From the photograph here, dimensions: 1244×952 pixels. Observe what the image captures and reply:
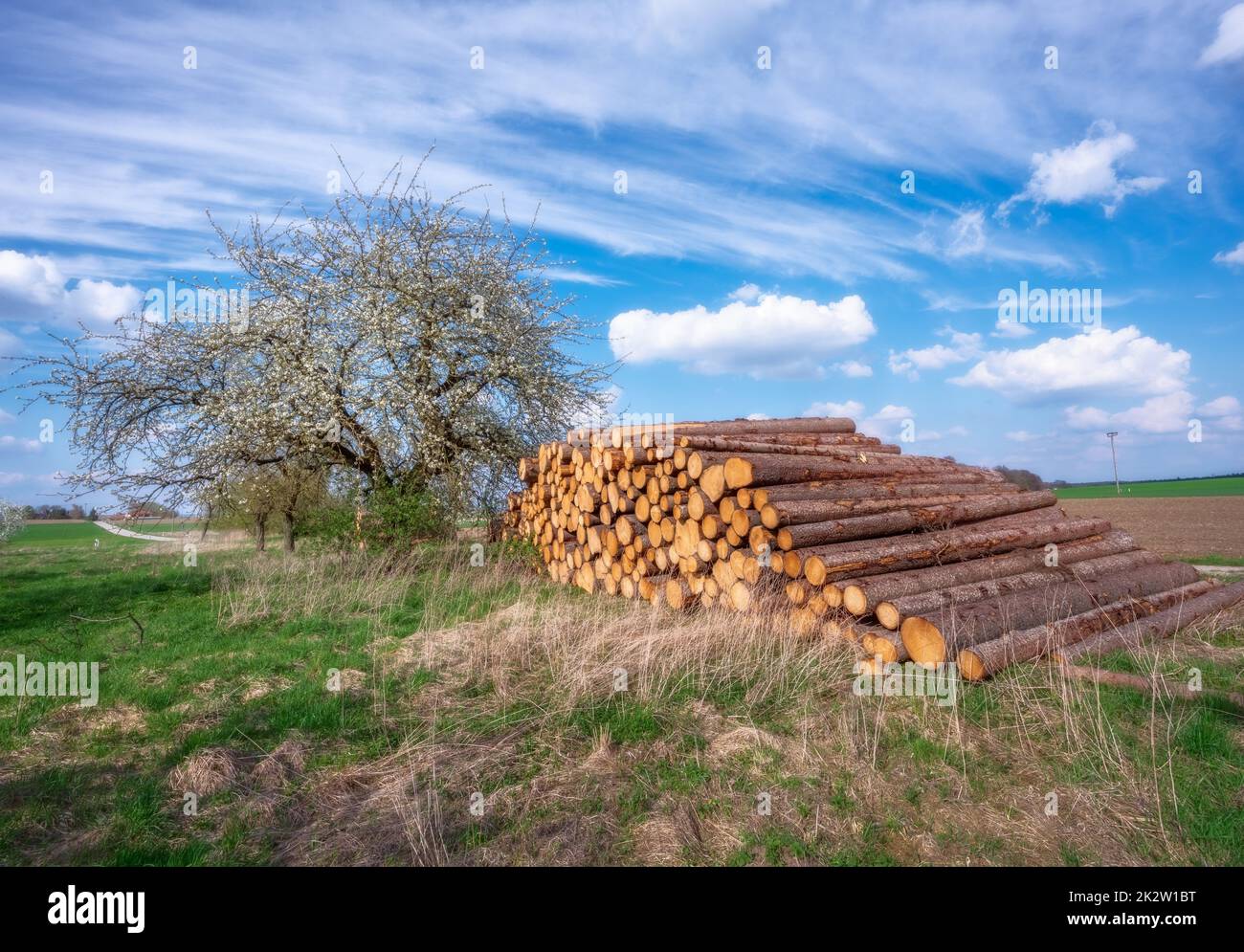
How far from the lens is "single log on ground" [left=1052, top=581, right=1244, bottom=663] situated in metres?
6.70

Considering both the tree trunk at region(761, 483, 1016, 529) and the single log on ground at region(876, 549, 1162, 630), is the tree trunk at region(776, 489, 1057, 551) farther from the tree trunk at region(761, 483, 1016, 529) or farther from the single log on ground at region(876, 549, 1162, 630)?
the single log on ground at region(876, 549, 1162, 630)

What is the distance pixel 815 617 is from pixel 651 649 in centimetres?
198

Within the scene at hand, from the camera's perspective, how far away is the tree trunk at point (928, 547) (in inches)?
287

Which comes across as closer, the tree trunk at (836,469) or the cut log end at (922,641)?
the cut log end at (922,641)

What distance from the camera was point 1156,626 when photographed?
7.77 meters

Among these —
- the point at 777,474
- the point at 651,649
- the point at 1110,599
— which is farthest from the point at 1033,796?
the point at 1110,599

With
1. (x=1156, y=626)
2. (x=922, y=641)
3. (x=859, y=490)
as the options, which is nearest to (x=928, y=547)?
(x=859, y=490)

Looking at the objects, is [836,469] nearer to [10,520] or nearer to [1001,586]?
[1001,586]

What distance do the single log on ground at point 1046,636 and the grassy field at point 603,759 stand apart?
19 centimetres

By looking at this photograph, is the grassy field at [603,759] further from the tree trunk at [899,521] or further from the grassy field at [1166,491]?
the grassy field at [1166,491]

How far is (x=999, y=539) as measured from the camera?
8.44m

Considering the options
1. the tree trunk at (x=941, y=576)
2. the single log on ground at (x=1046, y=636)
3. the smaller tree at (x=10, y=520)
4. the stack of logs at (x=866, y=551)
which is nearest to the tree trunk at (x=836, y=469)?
the stack of logs at (x=866, y=551)
